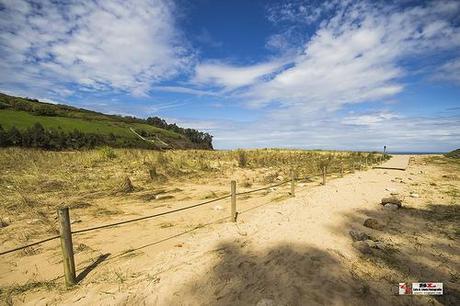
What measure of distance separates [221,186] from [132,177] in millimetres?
4947

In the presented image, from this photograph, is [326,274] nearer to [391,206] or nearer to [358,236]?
[358,236]

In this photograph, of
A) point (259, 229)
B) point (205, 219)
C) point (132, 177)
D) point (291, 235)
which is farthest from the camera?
point (132, 177)

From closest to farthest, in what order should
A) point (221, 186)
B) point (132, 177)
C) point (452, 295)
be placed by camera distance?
1. point (452, 295)
2. point (221, 186)
3. point (132, 177)

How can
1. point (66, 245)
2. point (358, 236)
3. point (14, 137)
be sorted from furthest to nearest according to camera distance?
point (14, 137)
point (358, 236)
point (66, 245)

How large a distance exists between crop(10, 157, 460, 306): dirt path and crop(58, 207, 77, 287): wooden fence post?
0.83ft

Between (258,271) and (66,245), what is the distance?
326 cm

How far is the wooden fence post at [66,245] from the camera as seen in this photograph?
4395 millimetres

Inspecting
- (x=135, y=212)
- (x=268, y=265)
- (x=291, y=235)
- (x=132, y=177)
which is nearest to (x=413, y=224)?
(x=291, y=235)

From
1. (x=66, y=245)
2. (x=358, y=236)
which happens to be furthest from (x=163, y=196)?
(x=358, y=236)

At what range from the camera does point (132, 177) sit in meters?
14.7

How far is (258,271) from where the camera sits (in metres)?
4.95

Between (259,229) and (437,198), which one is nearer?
(259,229)

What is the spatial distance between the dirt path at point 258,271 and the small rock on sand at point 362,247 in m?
0.13

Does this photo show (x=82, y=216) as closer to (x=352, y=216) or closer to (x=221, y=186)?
(x=221, y=186)
